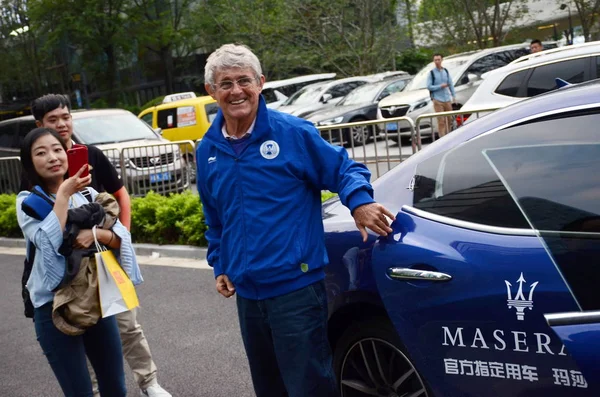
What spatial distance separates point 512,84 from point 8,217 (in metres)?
8.05

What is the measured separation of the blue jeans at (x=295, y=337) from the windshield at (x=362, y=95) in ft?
58.5

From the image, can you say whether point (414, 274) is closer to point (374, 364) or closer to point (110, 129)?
point (374, 364)

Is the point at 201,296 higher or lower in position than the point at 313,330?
lower

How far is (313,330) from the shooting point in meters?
3.35

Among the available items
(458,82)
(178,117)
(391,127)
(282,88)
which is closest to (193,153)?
(391,127)

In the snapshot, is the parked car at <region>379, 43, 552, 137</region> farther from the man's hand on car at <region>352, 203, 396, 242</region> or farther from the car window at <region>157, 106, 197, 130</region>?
the man's hand on car at <region>352, 203, 396, 242</region>

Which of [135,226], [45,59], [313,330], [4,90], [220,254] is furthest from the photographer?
[4,90]

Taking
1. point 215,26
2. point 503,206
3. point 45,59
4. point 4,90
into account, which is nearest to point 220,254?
point 503,206

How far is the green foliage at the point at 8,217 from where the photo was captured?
43.7 feet

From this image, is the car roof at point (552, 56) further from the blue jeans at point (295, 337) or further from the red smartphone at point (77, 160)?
the blue jeans at point (295, 337)

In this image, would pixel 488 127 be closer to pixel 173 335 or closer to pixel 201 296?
pixel 173 335

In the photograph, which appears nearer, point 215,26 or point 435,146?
point 435,146

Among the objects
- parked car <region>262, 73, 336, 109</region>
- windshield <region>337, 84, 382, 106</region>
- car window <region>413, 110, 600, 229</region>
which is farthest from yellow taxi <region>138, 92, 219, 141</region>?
car window <region>413, 110, 600, 229</region>

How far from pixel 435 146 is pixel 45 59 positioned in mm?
51279
